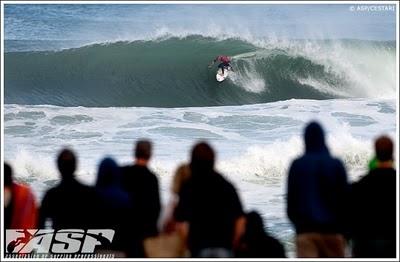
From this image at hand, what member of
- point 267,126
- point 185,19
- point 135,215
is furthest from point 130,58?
point 135,215

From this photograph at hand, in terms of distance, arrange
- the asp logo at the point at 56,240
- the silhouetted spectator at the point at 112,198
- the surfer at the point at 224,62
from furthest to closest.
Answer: the surfer at the point at 224,62, the asp logo at the point at 56,240, the silhouetted spectator at the point at 112,198

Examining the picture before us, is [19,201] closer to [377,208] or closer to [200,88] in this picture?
[377,208]

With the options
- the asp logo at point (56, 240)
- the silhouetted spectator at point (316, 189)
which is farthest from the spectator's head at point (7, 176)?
the silhouetted spectator at point (316, 189)

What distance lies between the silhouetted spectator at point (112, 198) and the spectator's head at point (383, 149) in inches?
64.2

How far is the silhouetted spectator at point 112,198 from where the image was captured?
4.66 metres

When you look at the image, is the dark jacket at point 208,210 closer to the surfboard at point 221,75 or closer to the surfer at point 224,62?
the surfboard at point 221,75

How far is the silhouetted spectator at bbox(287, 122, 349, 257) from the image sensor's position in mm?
4594

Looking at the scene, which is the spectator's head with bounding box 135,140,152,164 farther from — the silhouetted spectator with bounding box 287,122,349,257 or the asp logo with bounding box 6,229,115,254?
the silhouetted spectator with bounding box 287,122,349,257

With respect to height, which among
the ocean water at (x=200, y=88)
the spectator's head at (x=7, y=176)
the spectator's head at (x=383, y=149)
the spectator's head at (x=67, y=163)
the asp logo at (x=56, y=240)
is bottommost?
the asp logo at (x=56, y=240)

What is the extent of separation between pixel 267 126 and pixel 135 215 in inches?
133

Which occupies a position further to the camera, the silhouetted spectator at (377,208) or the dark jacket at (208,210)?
the silhouetted spectator at (377,208)

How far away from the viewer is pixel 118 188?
4727 millimetres

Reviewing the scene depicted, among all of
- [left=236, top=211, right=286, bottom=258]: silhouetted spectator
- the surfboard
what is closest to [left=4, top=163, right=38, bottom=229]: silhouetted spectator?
[left=236, top=211, right=286, bottom=258]: silhouetted spectator

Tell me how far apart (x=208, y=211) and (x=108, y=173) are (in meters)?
0.69
